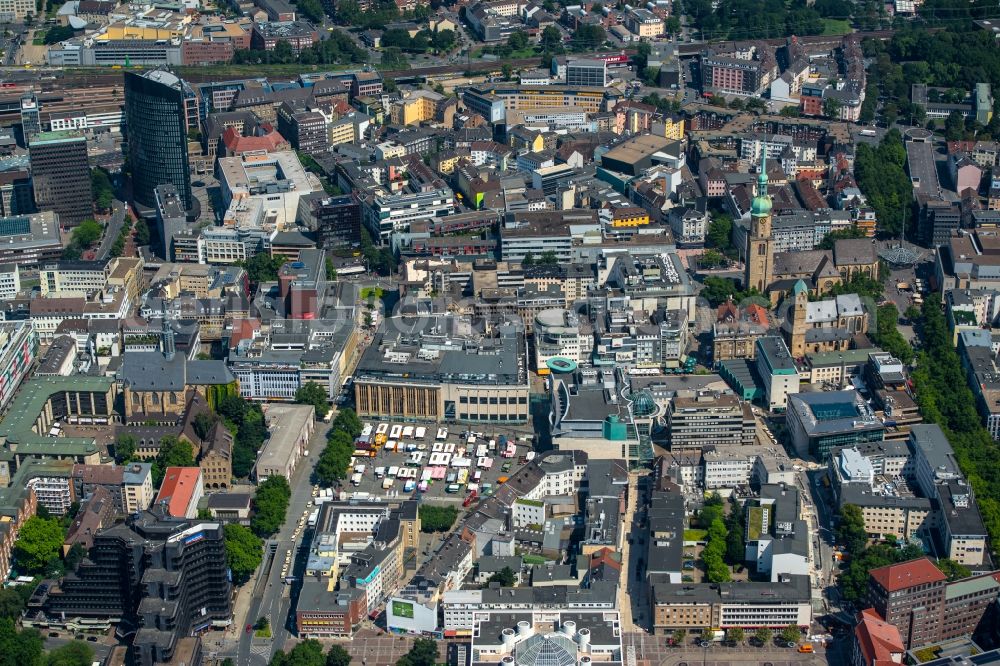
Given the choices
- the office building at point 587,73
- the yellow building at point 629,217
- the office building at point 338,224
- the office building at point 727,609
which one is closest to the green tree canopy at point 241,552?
the office building at point 727,609

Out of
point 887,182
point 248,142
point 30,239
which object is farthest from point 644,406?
point 248,142

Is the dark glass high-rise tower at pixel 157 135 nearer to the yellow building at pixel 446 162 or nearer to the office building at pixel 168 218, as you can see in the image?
the office building at pixel 168 218

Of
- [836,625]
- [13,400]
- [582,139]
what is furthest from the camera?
Result: [582,139]

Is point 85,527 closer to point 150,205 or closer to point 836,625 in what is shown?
point 836,625

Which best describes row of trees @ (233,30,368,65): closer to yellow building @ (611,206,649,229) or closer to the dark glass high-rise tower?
the dark glass high-rise tower

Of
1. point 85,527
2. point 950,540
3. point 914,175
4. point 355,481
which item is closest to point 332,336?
point 355,481

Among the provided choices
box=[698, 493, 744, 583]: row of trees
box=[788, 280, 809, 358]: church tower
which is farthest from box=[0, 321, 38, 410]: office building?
box=[788, 280, 809, 358]: church tower

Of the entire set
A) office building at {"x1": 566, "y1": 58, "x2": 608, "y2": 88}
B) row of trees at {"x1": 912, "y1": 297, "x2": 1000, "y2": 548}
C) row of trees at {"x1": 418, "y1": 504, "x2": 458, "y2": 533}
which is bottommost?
row of trees at {"x1": 418, "y1": 504, "x2": 458, "y2": 533}
